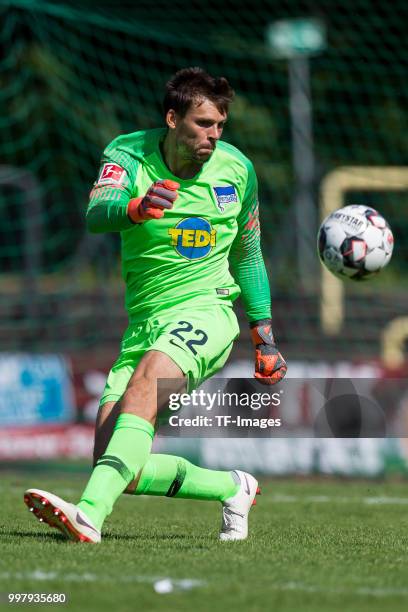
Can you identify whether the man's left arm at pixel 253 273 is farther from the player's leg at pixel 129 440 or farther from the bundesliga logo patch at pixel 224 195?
the player's leg at pixel 129 440

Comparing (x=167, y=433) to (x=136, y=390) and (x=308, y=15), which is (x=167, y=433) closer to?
(x=136, y=390)

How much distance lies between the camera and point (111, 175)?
566 centimetres

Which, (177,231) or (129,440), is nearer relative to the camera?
(129,440)

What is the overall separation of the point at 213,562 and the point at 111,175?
1.82m

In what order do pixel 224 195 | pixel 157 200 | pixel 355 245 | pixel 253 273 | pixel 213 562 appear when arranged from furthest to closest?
pixel 355 245 → pixel 253 273 → pixel 224 195 → pixel 157 200 → pixel 213 562

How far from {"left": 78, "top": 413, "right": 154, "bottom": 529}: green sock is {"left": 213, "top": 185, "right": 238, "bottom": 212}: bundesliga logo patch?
117 cm

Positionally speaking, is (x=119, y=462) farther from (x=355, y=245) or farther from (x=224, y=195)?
(x=355, y=245)

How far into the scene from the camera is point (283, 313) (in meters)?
13.5

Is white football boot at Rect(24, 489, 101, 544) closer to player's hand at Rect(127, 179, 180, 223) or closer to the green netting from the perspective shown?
player's hand at Rect(127, 179, 180, 223)

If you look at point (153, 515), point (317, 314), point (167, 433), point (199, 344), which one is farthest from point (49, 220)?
point (199, 344)

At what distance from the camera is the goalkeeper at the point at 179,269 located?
545 centimetres

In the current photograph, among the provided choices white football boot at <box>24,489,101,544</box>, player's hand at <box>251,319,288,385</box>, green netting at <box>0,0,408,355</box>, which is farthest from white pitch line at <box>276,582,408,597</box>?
green netting at <box>0,0,408,355</box>

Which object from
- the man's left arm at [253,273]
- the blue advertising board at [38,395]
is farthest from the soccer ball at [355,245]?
the blue advertising board at [38,395]

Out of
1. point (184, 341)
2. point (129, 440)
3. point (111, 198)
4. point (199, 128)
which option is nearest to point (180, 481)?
point (129, 440)
